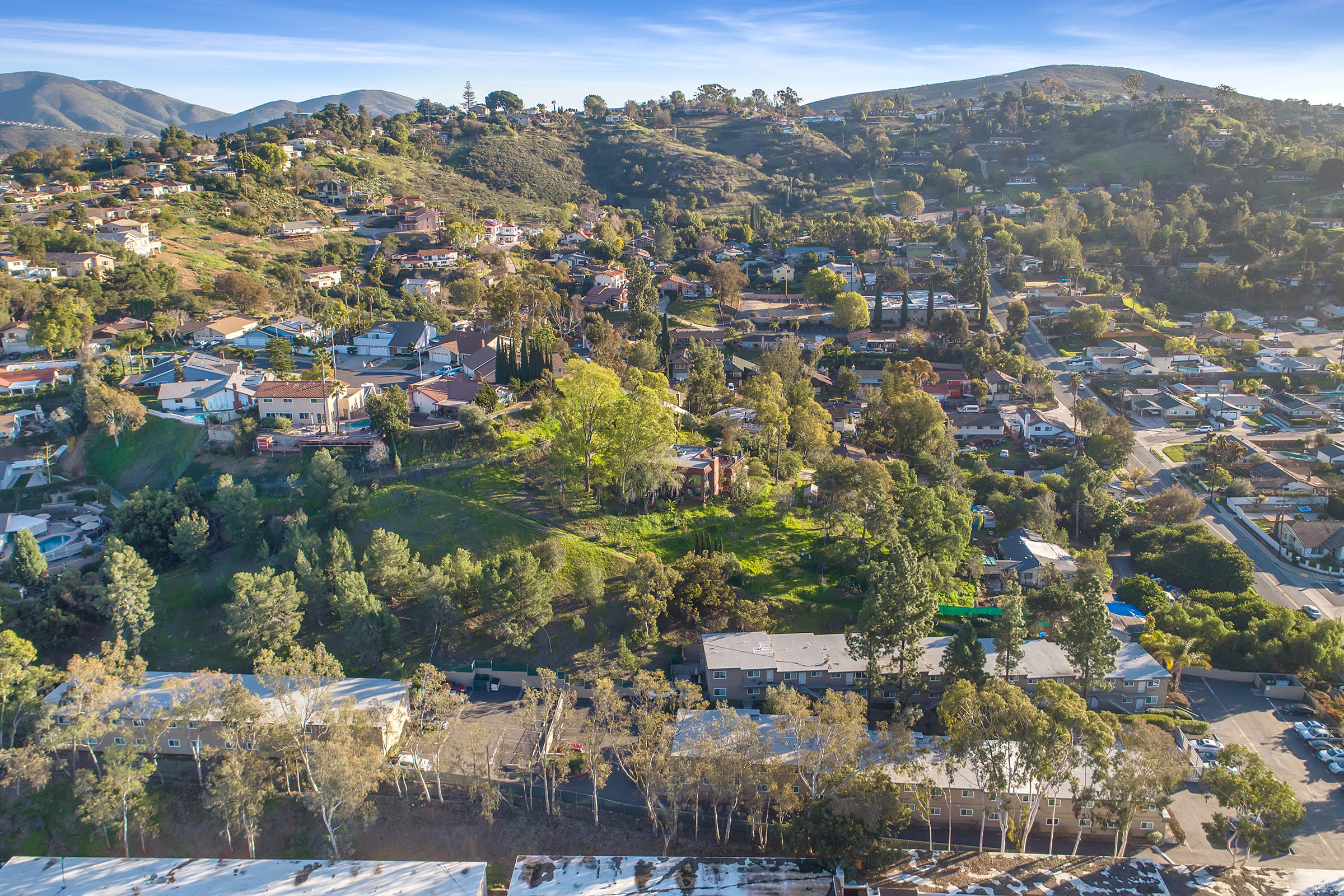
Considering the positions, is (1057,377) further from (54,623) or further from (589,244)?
(54,623)

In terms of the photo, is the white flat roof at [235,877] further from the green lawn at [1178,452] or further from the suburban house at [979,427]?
the green lawn at [1178,452]

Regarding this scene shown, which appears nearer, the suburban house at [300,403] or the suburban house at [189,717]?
the suburban house at [189,717]

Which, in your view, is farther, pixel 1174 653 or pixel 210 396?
pixel 210 396

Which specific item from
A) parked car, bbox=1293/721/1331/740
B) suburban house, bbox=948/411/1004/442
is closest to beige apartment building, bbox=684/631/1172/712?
parked car, bbox=1293/721/1331/740

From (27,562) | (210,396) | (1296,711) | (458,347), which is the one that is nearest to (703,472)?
(458,347)

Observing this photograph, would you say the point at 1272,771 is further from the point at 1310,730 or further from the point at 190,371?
the point at 190,371

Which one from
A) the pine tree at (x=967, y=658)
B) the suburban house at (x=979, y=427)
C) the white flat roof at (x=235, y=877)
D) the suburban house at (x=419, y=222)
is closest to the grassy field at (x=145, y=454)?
the white flat roof at (x=235, y=877)
